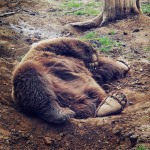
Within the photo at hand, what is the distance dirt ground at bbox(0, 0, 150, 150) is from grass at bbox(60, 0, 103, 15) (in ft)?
4.74

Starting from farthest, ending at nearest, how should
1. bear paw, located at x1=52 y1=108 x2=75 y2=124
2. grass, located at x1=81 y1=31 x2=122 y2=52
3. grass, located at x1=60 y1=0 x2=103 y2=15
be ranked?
1. grass, located at x1=60 y1=0 x2=103 y2=15
2. grass, located at x1=81 y1=31 x2=122 y2=52
3. bear paw, located at x1=52 y1=108 x2=75 y2=124

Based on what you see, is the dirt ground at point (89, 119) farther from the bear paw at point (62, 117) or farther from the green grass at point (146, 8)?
the green grass at point (146, 8)

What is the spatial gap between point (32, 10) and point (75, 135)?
24.7 ft

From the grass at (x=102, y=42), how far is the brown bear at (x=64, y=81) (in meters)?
1.49

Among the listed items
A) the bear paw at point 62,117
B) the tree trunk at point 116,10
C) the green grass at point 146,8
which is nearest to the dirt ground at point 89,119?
the bear paw at point 62,117

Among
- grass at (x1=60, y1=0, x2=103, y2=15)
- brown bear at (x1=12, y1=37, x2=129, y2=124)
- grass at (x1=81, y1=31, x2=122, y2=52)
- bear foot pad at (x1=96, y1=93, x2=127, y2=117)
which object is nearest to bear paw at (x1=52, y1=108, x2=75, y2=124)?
brown bear at (x1=12, y1=37, x2=129, y2=124)

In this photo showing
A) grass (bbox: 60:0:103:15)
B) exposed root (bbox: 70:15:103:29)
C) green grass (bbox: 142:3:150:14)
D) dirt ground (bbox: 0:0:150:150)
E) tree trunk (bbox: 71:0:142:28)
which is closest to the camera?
dirt ground (bbox: 0:0:150:150)

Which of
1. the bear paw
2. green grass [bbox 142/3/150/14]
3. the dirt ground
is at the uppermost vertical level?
the bear paw

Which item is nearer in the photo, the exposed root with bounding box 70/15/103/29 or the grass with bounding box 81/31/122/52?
the grass with bounding box 81/31/122/52

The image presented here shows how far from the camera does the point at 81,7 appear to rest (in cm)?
1183

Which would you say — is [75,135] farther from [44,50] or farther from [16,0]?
[16,0]

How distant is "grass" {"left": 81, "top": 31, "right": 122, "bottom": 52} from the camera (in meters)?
7.95

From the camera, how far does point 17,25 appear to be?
32.0 ft

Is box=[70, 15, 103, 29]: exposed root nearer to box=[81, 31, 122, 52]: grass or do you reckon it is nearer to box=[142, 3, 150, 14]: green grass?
box=[81, 31, 122, 52]: grass
